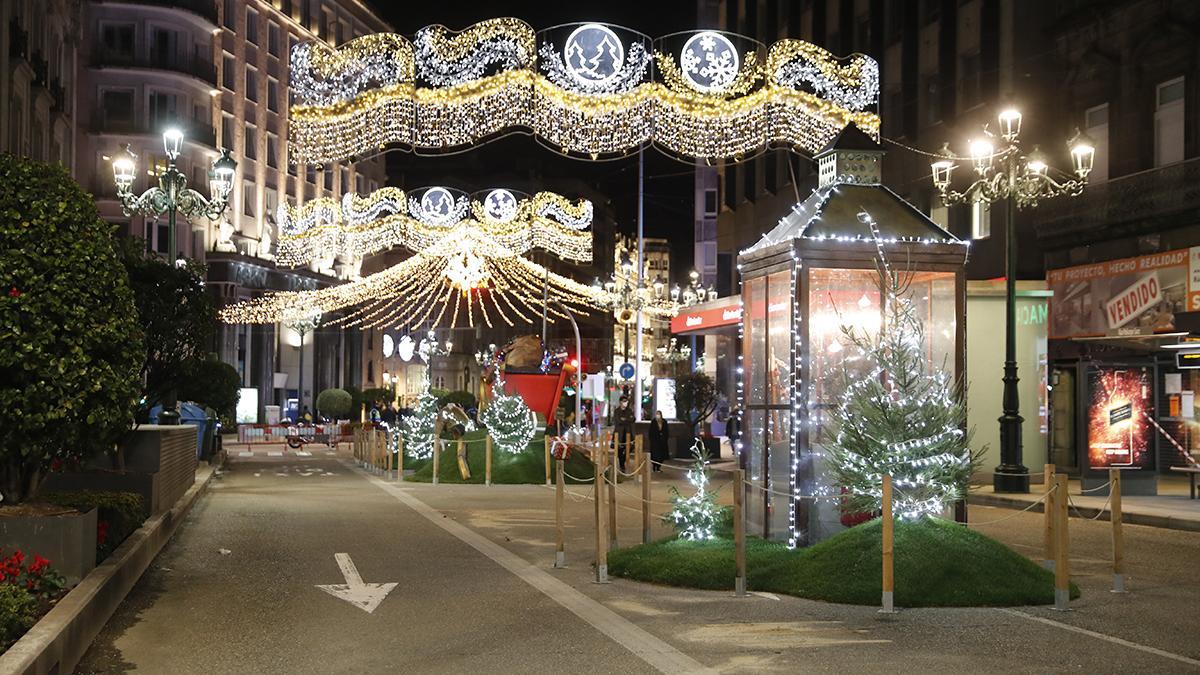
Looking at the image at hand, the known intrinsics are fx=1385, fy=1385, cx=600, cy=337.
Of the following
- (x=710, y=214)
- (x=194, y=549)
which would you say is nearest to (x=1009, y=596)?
(x=194, y=549)

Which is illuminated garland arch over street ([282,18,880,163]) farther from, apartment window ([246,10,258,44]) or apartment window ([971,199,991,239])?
apartment window ([246,10,258,44])

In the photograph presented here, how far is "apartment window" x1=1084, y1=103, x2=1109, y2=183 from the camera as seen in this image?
1286 inches

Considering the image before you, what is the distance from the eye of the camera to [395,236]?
37250 millimetres

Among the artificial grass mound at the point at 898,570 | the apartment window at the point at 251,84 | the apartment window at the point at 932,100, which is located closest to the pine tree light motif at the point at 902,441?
the artificial grass mound at the point at 898,570

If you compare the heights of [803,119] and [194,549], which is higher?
[803,119]

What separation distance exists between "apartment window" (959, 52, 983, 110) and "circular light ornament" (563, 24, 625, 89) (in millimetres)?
19514

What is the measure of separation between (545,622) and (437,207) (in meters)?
28.3

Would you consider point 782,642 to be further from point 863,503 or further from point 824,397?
point 824,397

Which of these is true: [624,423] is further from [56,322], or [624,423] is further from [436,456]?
[56,322]

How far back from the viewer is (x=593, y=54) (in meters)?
20.9

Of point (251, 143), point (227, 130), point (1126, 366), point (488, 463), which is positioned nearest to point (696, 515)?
point (1126, 366)

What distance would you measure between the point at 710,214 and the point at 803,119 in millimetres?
51302

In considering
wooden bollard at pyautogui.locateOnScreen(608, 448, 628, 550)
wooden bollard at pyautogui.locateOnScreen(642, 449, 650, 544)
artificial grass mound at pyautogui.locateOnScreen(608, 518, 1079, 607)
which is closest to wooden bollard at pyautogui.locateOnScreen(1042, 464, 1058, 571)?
artificial grass mound at pyautogui.locateOnScreen(608, 518, 1079, 607)

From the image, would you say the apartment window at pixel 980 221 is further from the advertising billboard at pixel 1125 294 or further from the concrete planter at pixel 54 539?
the concrete planter at pixel 54 539
